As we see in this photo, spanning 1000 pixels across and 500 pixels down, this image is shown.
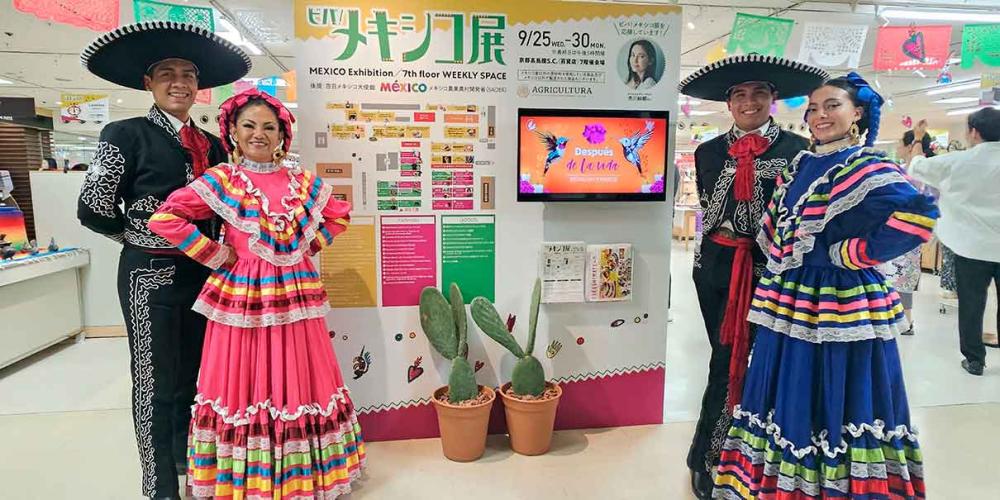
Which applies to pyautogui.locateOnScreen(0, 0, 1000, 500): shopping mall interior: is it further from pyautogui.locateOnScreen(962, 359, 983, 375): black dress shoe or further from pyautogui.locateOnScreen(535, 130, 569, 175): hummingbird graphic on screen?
pyautogui.locateOnScreen(962, 359, 983, 375): black dress shoe

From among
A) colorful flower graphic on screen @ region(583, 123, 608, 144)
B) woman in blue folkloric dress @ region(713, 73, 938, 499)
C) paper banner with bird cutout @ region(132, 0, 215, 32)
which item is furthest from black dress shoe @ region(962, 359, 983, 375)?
paper banner with bird cutout @ region(132, 0, 215, 32)

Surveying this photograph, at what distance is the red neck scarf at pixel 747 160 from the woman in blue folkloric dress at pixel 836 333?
0.25m

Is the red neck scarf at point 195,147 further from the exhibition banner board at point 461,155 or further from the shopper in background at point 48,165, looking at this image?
the shopper in background at point 48,165

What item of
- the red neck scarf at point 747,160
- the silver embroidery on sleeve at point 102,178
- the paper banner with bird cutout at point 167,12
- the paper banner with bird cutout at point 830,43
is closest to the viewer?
the silver embroidery on sleeve at point 102,178

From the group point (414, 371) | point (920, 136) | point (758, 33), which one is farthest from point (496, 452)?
point (920, 136)

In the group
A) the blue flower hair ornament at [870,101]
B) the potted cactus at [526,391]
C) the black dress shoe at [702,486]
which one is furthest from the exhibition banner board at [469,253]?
the blue flower hair ornament at [870,101]

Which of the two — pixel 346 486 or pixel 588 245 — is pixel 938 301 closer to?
pixel 588 245

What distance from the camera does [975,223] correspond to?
3.95 m

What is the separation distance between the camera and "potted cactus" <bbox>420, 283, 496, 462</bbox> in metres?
2.61

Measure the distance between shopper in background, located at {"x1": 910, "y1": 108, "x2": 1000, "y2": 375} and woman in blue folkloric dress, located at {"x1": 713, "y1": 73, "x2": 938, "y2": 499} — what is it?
9.60 ft

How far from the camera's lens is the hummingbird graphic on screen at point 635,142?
2.69 metres

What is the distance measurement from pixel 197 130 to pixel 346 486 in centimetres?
161

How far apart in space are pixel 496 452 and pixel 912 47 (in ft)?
15.8

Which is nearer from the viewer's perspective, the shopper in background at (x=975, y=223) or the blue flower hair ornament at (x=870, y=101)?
the blue flower hair ornament at (x=870, y=101)
